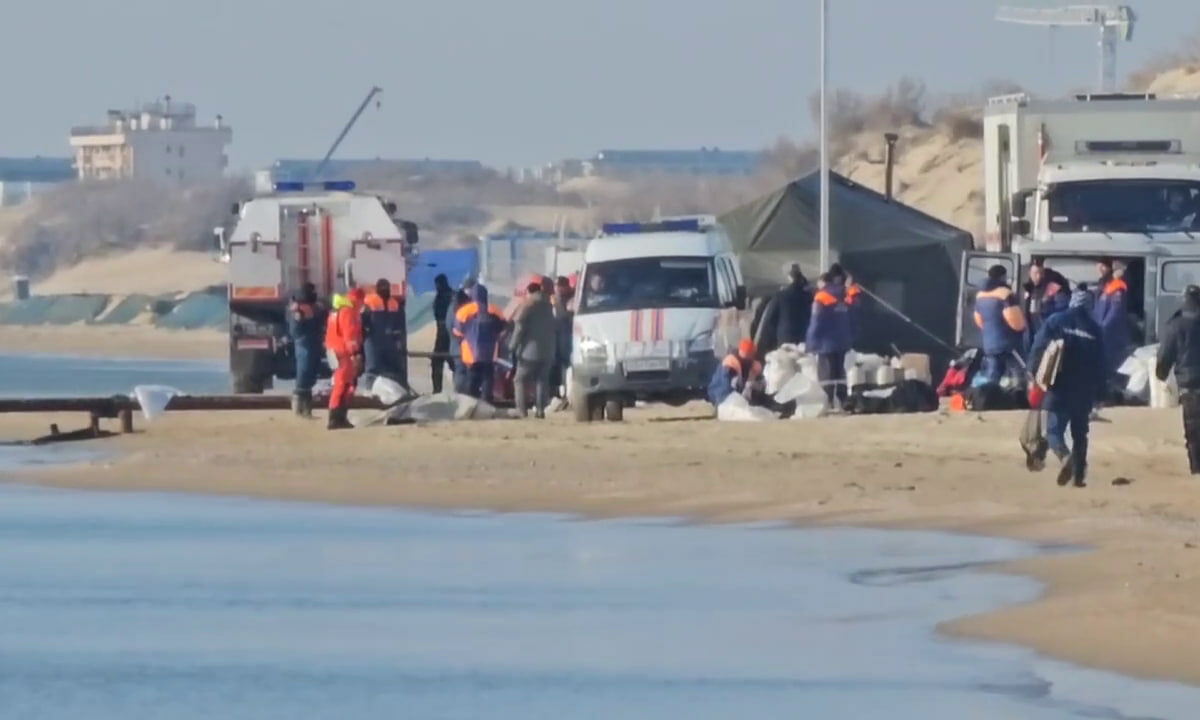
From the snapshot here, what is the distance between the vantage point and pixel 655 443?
2653cm

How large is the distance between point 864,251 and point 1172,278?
806 cm

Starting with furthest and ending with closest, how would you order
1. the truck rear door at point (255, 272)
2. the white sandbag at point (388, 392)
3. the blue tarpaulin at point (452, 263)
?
1. the blue tarpaulin at point (452, 263)
2. the truck rear door at point (255, 272)
3. the white sandbag at point (388, 392)

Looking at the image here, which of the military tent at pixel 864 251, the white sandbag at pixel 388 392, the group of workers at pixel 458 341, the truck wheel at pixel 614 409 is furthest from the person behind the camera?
the military tent at pixel 864 251

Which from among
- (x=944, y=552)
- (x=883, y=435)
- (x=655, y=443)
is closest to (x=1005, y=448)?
(x=883, y=435)

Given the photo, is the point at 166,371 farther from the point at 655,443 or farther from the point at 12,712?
the point at 12,712

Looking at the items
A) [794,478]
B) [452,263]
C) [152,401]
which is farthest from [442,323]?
[452,263]

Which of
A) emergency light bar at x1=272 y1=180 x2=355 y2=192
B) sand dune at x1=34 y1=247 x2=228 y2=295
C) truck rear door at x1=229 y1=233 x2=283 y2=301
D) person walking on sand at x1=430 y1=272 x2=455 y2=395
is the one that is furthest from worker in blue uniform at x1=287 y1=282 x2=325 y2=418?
sand dune at x1=34 y1=247 x2=228 y2=295

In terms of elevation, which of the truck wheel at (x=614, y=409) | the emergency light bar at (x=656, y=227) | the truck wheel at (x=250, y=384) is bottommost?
the truck wheel at (x=250, y=384)

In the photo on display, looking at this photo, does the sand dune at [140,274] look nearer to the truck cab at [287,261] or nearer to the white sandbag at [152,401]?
the truck cab at [287,261]

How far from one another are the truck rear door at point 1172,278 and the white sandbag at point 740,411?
419cm

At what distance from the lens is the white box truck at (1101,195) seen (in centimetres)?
2930

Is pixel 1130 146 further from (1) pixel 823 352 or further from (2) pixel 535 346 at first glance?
(2) pixel 535 346

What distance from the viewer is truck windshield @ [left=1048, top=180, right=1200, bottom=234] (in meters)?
30.1

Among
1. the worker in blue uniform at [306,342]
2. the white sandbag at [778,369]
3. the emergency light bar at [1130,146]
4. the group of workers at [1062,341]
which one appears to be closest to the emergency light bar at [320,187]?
the worker in blue uniform at [306,342]
